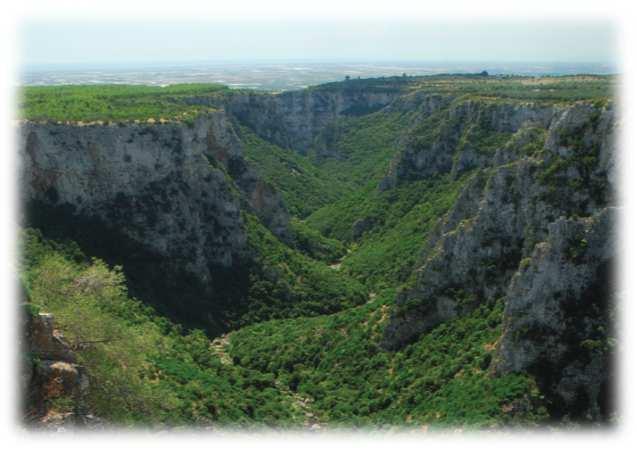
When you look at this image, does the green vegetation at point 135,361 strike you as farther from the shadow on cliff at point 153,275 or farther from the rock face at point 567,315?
the rock face at point 567,315

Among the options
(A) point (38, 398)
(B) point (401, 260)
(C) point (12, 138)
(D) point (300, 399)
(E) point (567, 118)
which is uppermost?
(E) point (567, 118)

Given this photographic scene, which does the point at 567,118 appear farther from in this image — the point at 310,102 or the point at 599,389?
the point at 310,102

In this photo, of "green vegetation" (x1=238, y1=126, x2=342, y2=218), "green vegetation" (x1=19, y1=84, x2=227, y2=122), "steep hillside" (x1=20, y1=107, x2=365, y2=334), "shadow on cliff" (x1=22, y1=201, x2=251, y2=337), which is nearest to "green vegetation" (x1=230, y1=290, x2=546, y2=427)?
"shadow on cliff" (x1=22, y1=201, x2=251, y2=337)

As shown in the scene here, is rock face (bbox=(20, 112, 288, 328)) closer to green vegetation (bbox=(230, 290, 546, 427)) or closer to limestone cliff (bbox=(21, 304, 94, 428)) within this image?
green vegetation (bbox=(230, 290, 546, 427))

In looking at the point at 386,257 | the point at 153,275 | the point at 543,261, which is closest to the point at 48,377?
the point at 543,261

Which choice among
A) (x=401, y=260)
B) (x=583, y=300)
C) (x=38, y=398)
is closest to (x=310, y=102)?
(x=401, y=260)

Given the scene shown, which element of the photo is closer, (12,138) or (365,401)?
(365,401)

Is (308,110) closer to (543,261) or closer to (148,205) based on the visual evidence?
(148,205)
